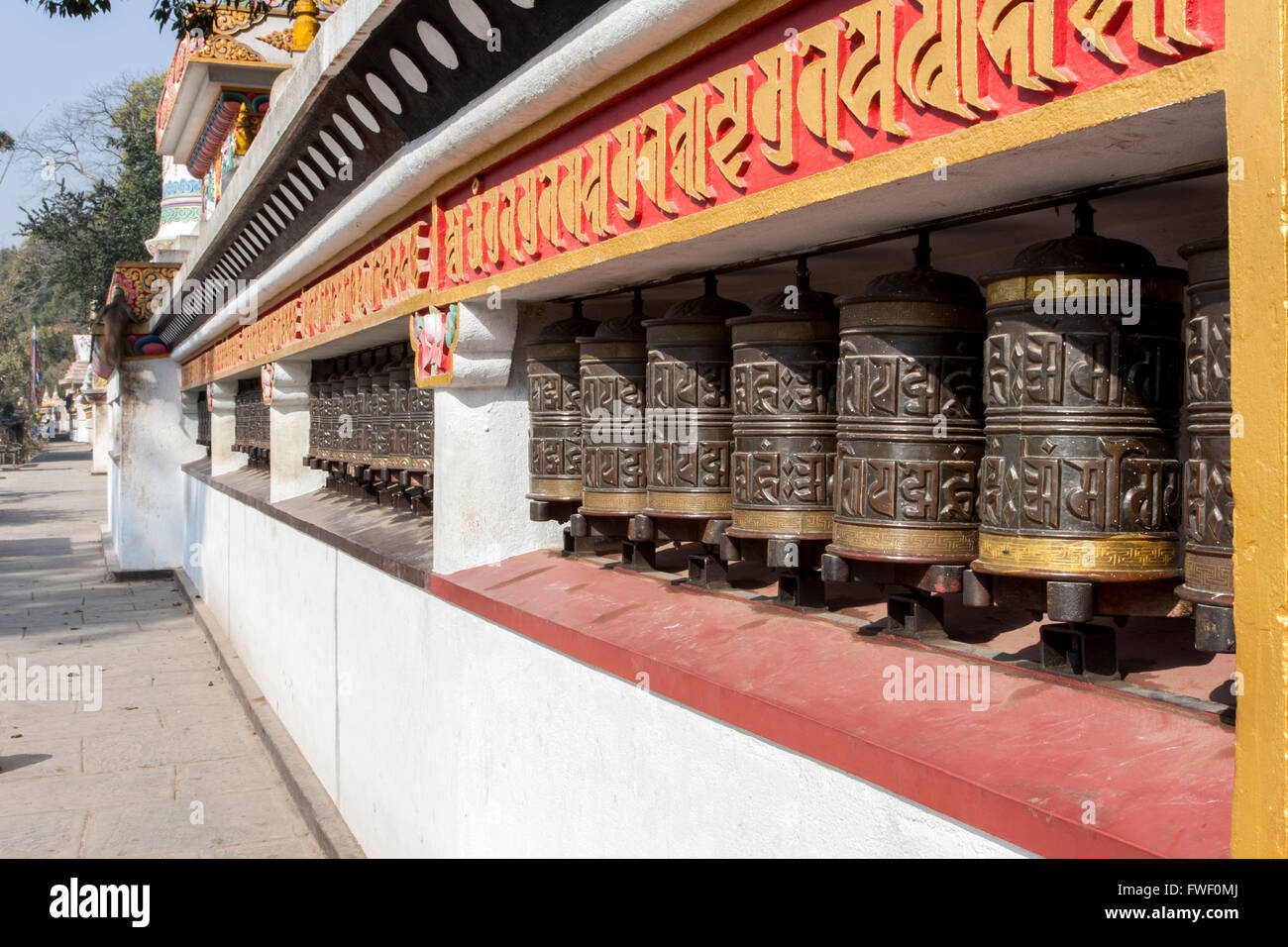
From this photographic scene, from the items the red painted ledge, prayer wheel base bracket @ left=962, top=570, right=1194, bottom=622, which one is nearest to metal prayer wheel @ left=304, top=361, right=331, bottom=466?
the red painted ledge

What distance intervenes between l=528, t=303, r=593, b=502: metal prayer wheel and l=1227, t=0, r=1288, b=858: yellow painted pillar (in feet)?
9.53

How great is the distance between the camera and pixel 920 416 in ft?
8.32

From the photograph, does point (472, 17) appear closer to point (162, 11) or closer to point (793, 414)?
point (793, 414)

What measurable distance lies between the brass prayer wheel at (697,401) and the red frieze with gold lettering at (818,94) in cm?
35

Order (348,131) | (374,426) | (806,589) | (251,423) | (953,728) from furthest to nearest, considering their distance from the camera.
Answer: (251,423) → (374,426) → (348,131) → (806,589) → (953,728)

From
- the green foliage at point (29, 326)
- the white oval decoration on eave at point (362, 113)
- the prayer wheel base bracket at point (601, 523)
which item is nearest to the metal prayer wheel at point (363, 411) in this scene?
the white oval decoration on eave at point (362, 113)

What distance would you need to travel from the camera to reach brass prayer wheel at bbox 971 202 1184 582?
2158 millimetres

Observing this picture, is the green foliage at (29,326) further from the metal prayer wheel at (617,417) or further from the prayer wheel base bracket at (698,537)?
the prayer wheel base bracket at (698,537)

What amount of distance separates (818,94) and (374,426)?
4856 millimetres

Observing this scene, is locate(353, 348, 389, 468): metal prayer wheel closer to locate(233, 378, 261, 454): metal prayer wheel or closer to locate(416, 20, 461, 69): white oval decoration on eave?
locate(416, 20, 461, 69): white oval decoration on eave

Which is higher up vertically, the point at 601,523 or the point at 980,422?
the point at 980,422

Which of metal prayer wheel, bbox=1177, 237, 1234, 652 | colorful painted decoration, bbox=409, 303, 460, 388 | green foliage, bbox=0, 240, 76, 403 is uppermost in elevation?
green foliage, bbox=0, 240, 76, 403

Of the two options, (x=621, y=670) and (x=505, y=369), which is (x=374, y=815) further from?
(x=621, y=670)

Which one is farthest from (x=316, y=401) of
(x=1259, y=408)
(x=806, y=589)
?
(x=1259, y=408)
